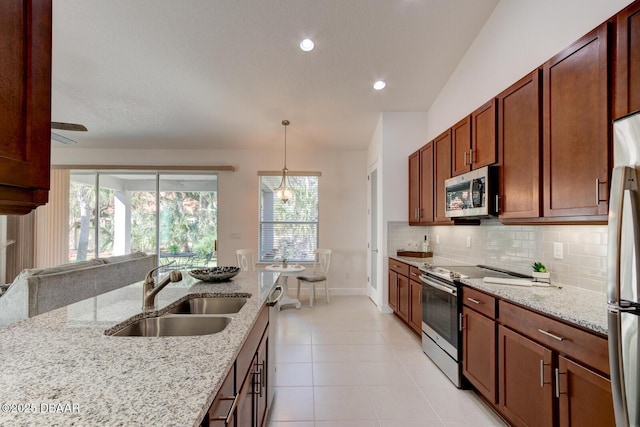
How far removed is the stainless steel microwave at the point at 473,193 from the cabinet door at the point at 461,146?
0.09m

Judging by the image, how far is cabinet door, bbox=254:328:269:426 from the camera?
155 cm

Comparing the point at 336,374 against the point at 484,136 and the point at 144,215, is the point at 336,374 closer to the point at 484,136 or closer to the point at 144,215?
the point at 484,136

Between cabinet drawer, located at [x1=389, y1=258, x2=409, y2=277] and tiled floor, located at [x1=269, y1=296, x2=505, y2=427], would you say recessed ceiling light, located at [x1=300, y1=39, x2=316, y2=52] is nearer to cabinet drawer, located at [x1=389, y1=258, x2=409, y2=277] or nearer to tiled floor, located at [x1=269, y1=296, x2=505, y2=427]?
cabinet drawer, located at [x1=389, y1=258, x2=409, y2=277]

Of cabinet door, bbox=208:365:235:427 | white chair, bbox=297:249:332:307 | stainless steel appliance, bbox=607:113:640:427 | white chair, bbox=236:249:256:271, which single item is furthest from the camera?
white chair, bbox=236:249:256:271

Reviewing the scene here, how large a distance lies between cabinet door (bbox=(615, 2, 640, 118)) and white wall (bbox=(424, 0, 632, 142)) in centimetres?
50

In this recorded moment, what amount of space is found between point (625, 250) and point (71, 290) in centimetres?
389

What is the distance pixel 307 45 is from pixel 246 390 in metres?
3.31

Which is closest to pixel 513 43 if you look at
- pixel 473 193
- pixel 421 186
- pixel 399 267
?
pixel 473 193

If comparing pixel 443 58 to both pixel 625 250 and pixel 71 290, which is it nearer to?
pixel 625 250

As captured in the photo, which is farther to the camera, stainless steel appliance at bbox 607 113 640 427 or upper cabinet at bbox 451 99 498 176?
upper cabinet at bbox 451 99 498 176

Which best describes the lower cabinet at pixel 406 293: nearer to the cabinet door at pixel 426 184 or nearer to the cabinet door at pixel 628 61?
the cabinet door at pixel 426 184

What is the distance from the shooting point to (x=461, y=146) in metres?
3.01

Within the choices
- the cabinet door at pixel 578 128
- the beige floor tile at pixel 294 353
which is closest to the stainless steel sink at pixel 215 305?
the beige floor tile at pixel 294 353

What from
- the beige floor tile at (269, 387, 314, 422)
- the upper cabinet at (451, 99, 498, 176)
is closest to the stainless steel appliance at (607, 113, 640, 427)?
the upper cabinet at (451, 99, 498, 176)
